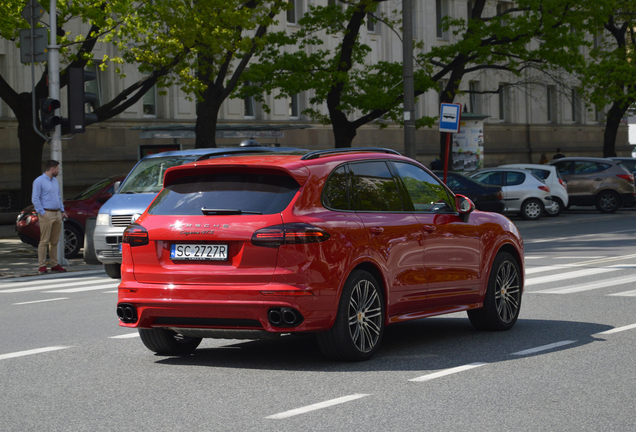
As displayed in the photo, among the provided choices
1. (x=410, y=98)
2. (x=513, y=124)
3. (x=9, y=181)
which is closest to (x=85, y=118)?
(x=410, y=98)

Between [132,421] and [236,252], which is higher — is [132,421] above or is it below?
below

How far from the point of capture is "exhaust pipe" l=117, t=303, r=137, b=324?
7.49m

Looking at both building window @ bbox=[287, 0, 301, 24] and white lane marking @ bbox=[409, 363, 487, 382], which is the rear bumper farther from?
building window @ bbox=[287, 0, 301, 24]

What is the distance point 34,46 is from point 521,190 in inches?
591

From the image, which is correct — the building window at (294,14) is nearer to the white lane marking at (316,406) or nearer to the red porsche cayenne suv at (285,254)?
the red porsche cayenne suv at (285,254)

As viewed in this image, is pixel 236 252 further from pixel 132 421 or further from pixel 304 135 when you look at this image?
pixel 304 135

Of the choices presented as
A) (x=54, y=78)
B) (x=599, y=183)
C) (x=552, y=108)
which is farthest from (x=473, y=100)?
(x=54, y=78)

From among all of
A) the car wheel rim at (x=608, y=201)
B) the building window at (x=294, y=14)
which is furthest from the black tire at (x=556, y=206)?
the building window at (x=294, y=14)

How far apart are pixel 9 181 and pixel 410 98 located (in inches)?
631

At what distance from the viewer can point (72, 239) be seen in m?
19.7

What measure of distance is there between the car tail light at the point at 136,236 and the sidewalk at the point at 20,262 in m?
9.56

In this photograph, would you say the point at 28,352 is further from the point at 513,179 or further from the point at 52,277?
the point at 513,179

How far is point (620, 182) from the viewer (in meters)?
30.5

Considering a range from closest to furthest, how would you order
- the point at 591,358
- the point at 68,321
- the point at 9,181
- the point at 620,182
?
the point at 591,358
the point at 68,321
the point at 620,182
the point at 9,181
